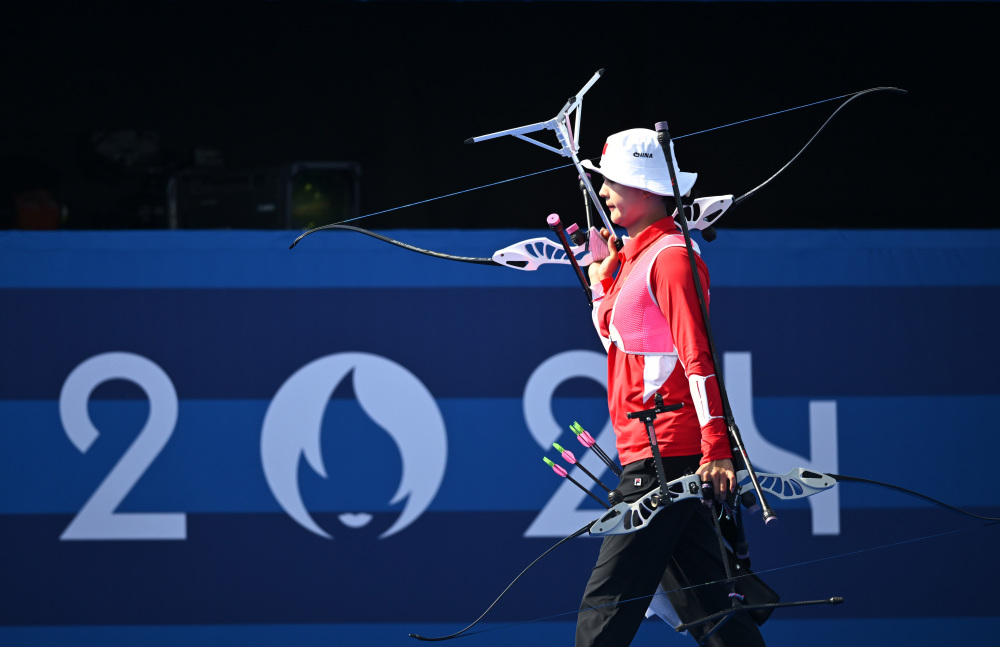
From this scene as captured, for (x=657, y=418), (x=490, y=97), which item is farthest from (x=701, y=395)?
(x=490, y=97)

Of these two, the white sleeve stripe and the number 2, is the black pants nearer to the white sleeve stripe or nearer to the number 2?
the white sleeve stripe

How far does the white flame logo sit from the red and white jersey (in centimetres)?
132

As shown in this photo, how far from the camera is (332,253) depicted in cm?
411

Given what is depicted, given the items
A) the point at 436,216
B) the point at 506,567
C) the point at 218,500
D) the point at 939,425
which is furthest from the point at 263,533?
the point at 939,425

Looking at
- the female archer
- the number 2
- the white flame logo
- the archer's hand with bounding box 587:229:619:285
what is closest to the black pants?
the female archer

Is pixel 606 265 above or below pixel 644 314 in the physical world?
above

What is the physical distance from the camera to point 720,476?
2580mm

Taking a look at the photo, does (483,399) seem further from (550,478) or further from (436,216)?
(436,216)

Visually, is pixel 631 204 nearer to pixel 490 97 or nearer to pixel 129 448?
pixel 490 97

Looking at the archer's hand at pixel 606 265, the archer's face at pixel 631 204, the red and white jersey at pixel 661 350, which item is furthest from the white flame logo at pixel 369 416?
the archer's face at pixel 631 204

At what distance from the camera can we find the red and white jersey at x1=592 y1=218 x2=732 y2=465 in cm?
260

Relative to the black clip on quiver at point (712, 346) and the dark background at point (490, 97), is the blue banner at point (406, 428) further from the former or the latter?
the black clip on quiver at point (712, 346)

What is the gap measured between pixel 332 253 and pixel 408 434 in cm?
77

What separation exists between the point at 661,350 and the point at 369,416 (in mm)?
1638
